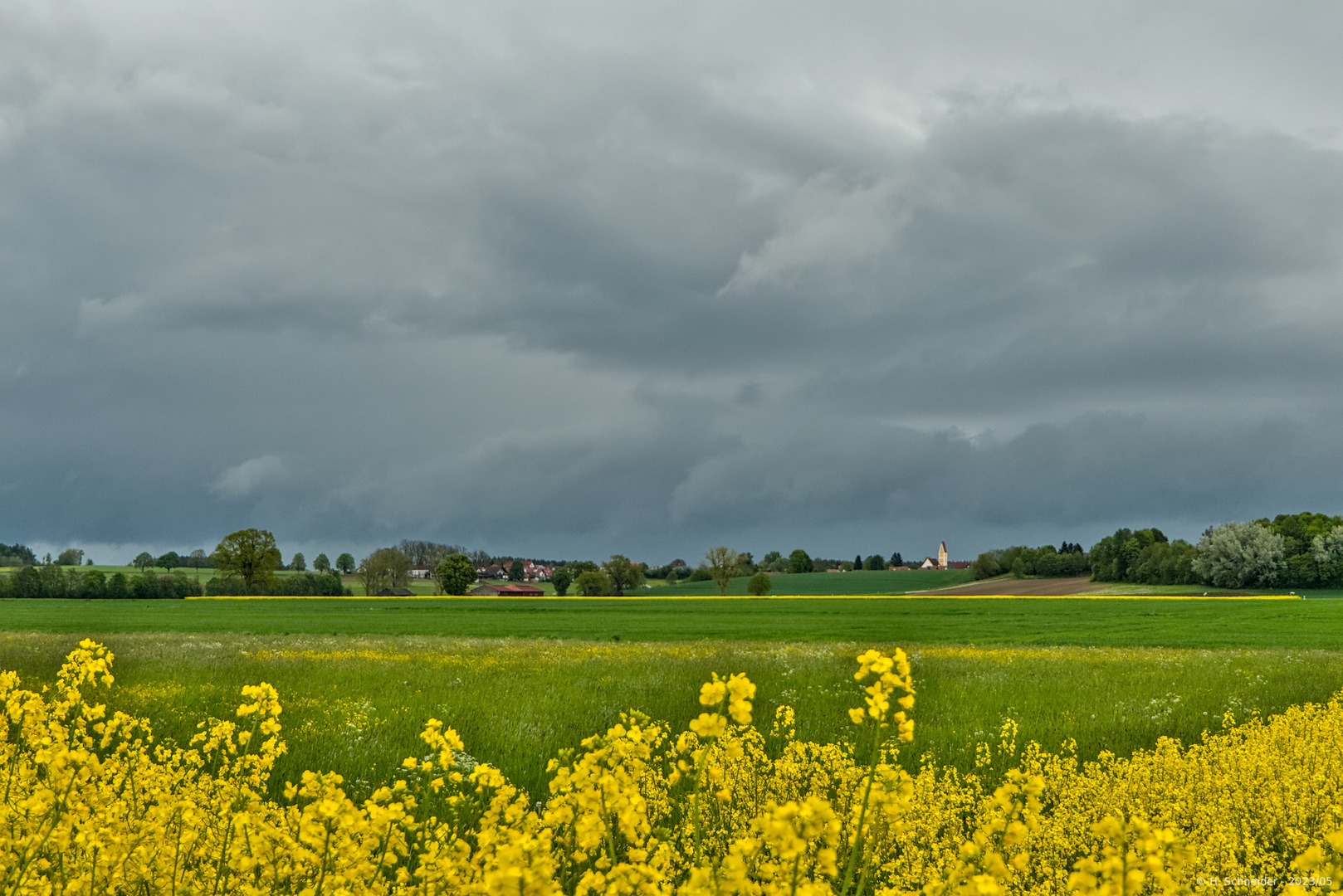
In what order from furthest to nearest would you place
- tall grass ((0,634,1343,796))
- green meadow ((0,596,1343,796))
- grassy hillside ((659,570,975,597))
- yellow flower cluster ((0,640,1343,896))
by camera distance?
grassy hillside ((659,570,975,597)) → green meadow ((0,596,1343,796)) → tall grass ((0,634,1343,796)) → yellow flower cluster ((0,640,1343,896))

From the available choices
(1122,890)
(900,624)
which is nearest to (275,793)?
(1122,890)

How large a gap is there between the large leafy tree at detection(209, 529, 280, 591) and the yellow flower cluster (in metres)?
91.3

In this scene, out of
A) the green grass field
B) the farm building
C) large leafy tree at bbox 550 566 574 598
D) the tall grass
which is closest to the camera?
the tall grass

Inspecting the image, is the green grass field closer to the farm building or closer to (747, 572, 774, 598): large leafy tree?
(747, 572, 774, 598): large leafy tree

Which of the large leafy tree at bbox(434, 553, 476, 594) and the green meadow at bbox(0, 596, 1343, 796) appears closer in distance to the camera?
the green meadow at bbox(0, 596, 1343, 796)

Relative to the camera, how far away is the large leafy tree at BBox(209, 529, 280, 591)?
300ft

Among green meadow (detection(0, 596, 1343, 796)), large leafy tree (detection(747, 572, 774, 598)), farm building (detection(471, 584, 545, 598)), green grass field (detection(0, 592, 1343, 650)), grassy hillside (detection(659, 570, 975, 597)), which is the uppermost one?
green meadow (detection(0, 596, 1343, 796))

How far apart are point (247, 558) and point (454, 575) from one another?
25049 millimetres

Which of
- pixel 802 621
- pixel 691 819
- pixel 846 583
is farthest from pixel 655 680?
pixel 846 583

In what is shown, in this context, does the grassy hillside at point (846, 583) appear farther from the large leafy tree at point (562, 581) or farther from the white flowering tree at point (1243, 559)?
the white flowering tree at point (1243, 559)

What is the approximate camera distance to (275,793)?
8.12 metres

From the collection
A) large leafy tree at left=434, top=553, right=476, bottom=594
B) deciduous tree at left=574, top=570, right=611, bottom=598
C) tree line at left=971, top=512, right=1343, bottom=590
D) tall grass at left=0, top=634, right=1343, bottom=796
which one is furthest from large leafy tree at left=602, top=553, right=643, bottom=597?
tall grass at left=0, top=634, right=1343, bottom=796

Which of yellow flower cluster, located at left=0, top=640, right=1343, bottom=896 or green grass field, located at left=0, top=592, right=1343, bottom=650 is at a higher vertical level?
yellow flower cluster, located at left=0, top=640, right=1343, bottom=896

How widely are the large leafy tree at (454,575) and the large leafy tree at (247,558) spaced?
21032 millimetres
